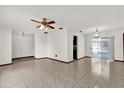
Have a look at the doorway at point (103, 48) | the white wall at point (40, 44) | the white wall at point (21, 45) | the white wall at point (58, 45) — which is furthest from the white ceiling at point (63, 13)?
the white wall at point (21, 45)

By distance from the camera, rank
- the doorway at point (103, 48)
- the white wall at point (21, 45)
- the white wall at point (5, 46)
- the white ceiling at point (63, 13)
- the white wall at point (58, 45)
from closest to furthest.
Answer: the white ceiling at point (63, 13) → the white wall at point (5, 46) → the white wall at point (58, 45) → the doorway at point (103, 48) → the white wall at point (21, 45)

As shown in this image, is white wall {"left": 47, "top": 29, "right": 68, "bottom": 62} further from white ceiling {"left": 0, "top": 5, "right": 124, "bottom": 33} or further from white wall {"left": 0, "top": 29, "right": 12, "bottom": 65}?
white wall {"left": 0, "top": 29, "right": 12, "bottom": 65}

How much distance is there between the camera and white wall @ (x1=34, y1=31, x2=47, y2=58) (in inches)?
314

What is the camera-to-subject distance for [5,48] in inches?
221

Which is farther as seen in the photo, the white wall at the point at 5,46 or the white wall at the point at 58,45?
the white wall at the point at 58,45

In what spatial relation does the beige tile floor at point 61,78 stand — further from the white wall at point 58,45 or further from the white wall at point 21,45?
the white wall at point 21,45

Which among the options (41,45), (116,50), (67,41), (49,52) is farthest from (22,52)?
(116,50)

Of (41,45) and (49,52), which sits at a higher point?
(41,45)

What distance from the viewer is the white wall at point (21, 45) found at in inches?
319

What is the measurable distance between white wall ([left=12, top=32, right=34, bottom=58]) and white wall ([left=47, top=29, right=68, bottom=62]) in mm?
2220

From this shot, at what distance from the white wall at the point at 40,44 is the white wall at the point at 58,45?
38cm

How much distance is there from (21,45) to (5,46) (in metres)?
2.99
